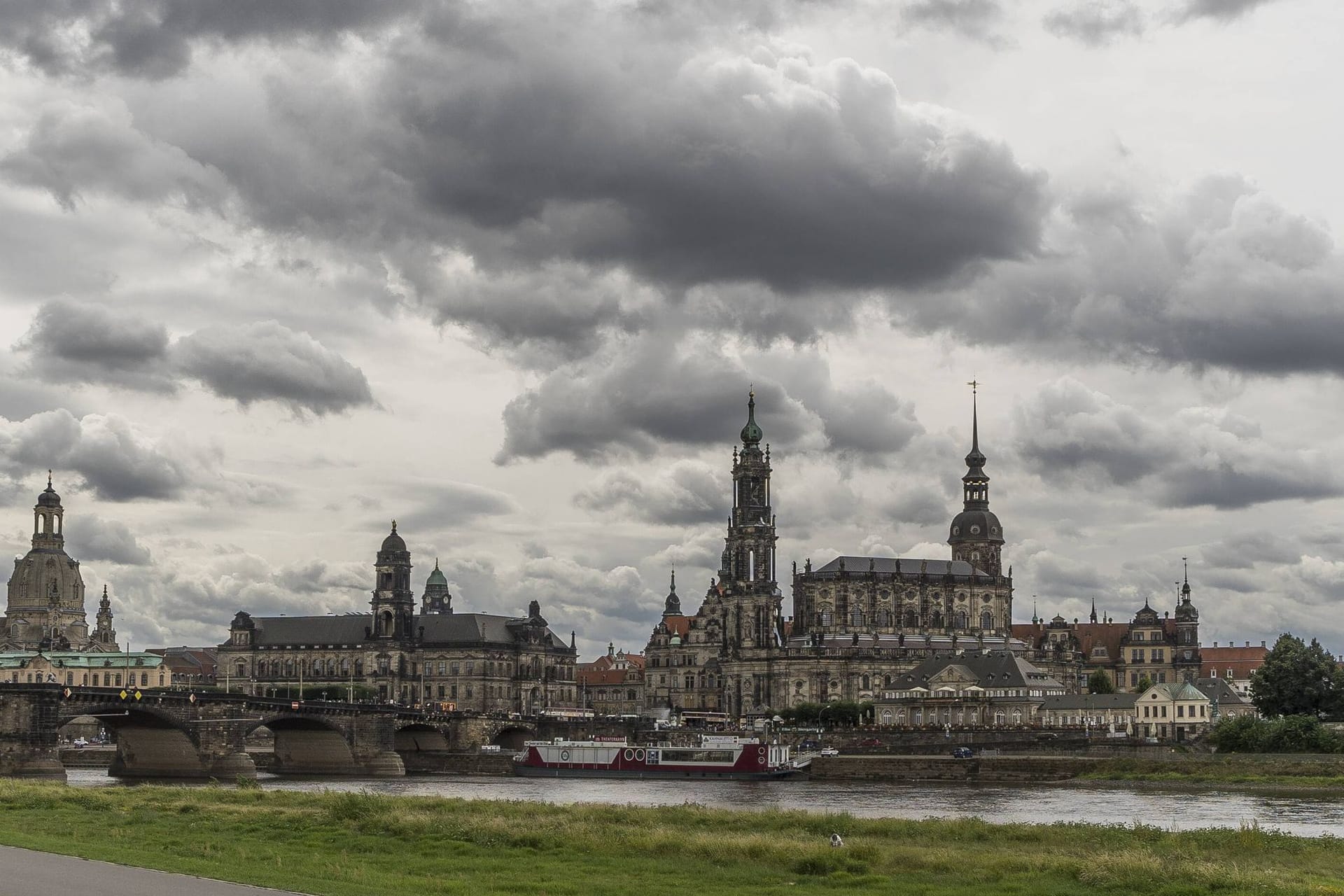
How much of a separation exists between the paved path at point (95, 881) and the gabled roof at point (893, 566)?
537 feet

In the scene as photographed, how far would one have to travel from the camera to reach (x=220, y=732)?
10381cm

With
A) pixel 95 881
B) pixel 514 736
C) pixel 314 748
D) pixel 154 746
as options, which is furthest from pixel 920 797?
pixel 514 736

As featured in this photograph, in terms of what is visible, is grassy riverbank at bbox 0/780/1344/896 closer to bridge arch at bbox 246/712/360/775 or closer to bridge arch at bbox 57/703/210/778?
bridge arch at bbox 57/703/210/778

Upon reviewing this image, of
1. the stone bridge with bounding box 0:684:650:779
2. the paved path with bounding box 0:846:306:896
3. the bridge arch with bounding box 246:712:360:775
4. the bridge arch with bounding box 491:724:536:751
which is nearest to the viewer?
the paved path with bounding box 0:846:306:896

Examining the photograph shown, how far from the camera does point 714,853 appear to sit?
41375 mm

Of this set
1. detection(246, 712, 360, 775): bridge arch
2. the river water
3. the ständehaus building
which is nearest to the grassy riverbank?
the river water

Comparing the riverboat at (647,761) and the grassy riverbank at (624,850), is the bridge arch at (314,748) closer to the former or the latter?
the riverboat at (647,761)

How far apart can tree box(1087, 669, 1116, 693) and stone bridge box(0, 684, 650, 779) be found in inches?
3221

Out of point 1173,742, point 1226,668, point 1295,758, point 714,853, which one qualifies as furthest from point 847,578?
point 714,853

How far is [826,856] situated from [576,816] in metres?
15.4

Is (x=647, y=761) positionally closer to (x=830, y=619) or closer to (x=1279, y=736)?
(x=1279, y=736)

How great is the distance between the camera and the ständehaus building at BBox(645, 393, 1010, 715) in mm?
188750

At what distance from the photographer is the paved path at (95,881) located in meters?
29.2

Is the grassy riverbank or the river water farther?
the river water
